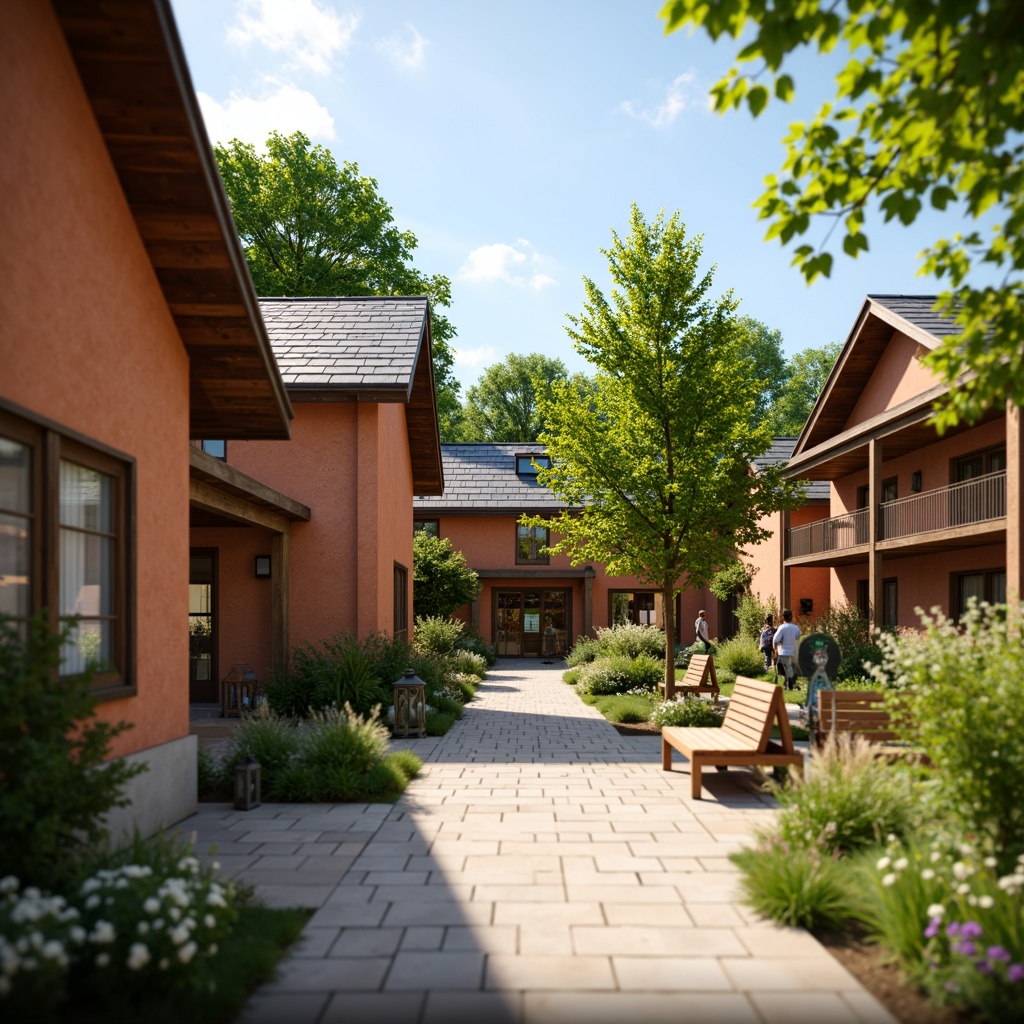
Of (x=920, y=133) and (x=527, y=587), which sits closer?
(x=920, y=133)

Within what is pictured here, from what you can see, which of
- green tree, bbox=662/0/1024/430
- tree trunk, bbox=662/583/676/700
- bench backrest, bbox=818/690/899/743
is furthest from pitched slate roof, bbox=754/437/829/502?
green tree, bbox=662/0/1024/430

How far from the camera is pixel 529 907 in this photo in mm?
5488

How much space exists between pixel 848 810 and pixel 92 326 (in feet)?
20.0

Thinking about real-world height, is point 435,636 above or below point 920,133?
below

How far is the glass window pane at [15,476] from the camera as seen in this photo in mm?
5254

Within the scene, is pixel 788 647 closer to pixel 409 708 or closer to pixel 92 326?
pixel 409 708

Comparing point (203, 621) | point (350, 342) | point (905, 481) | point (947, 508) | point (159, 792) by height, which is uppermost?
point (350, 342)

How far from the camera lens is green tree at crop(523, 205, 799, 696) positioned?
14484 millimetres

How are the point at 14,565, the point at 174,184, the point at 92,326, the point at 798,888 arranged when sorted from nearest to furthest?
1. the point at 798,888
2. the point at 14,565
3. the point at 92,326
4. the point at 174,184

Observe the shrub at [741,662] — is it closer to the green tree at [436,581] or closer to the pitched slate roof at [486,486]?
the green tree at [436,581]

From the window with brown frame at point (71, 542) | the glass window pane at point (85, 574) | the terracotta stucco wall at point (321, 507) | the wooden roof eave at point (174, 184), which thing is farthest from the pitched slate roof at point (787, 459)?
the glass window pane at point (85, 574)

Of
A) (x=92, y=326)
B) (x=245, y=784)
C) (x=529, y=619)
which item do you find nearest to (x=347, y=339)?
(x=245, y=784)

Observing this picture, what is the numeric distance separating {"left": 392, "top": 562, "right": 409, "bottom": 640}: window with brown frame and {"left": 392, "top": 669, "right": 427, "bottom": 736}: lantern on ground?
17.2 feet

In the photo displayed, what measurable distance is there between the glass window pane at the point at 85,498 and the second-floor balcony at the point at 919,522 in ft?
44.6
